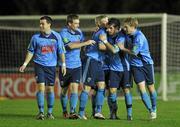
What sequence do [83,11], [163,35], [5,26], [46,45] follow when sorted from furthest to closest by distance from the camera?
[83,11] < [5,26] < [163,35] < [46,45]

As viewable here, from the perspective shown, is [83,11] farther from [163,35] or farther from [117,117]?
[117,117]

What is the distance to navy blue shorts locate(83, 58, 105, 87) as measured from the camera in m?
15.6

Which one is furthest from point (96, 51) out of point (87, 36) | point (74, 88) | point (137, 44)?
point (87, 36)

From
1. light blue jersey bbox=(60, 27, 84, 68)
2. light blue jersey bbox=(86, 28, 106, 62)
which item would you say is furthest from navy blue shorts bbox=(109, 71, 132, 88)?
light blue jersey bbox=(60, 27, 84, 68)

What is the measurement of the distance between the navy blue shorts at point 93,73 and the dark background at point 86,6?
24.7m

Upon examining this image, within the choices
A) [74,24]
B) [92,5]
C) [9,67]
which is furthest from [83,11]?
[74,24]

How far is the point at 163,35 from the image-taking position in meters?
25.6

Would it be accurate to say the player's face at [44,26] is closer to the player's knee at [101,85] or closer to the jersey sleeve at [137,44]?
the player's knee at [101,85]

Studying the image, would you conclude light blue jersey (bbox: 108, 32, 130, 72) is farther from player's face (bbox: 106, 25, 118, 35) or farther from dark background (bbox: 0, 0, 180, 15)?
dark background (bbox: 0, 0, 180, 15)

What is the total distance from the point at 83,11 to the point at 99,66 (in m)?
24.7

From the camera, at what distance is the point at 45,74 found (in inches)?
611

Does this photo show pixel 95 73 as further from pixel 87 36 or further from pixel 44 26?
pixel 87 36

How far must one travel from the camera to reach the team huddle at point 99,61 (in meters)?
15.4

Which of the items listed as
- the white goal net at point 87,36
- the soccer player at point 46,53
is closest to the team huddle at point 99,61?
the soccer player at point 46,53
